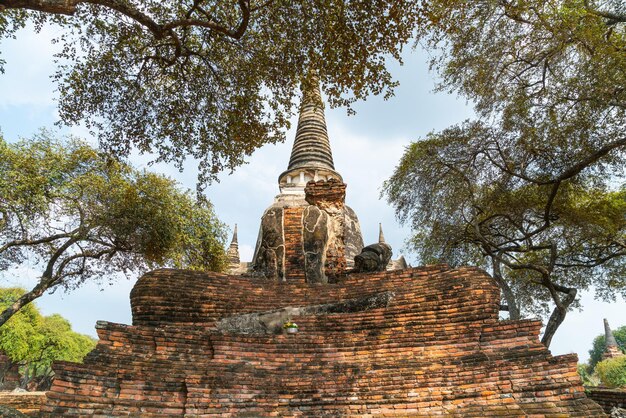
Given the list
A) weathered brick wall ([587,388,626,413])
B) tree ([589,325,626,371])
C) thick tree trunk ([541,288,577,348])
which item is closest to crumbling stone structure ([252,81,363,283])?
thick tree trunk ([541,288,577,348])

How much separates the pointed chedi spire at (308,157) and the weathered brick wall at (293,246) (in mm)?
7663

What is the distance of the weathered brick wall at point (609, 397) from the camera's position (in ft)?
34.4

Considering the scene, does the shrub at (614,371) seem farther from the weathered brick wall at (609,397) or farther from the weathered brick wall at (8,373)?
the weathered brick wall at (8,373)

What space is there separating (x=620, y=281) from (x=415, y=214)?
815 centimetres

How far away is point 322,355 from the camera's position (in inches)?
255

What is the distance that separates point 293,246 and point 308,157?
908 centimetres

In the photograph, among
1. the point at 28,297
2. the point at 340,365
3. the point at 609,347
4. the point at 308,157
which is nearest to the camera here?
the point at 340,365

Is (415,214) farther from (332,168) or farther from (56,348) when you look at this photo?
(56,348)

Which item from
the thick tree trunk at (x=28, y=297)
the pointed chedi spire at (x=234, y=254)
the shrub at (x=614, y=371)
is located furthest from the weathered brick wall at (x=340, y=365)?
the shrub at (x=614, y=371)

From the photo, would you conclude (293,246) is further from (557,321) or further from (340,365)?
(557,321)

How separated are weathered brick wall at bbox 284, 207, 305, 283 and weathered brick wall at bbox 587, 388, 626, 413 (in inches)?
301

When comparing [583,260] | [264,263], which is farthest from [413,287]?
[583,260]

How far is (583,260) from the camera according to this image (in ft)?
53.0

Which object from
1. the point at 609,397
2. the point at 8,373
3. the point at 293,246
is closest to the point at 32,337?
the point at 8,373
